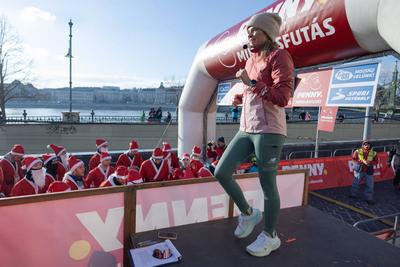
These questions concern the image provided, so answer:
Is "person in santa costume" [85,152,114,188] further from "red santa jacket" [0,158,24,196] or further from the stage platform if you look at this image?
the stage platform

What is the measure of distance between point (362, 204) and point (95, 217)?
701cm

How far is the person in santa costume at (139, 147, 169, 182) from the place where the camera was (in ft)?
19.2

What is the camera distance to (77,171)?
4883 mm

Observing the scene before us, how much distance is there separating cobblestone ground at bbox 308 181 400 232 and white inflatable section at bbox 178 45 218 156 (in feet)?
11.2

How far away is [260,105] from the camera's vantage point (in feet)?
6.71

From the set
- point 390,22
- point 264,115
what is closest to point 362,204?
point 390,22

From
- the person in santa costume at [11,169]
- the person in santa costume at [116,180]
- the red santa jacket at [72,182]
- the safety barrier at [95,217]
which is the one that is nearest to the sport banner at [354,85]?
the safety barrier at [95,217]

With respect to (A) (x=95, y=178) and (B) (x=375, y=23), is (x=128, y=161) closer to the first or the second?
(A) (x=95, y=178)

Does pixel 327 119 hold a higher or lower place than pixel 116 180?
higher

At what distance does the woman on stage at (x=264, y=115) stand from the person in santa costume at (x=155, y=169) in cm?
378

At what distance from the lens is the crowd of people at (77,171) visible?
14.6ft

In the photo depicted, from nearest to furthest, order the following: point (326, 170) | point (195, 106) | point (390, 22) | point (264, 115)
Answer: point (264, 115) < point (390, 22) < point (195, 106) < point (326, 170)

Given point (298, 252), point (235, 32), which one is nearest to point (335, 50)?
point (235, 32)

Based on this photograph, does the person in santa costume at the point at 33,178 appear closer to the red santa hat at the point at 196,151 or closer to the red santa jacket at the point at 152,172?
the red santa jacket at the point at 152,172
